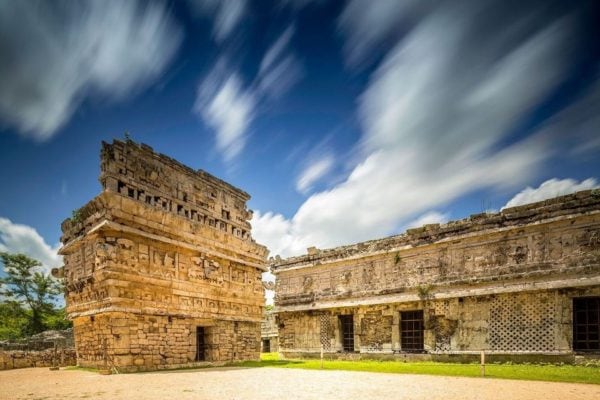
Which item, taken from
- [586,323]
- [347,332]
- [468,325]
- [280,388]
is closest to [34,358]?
[280,388]

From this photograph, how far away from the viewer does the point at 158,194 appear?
12672 mm

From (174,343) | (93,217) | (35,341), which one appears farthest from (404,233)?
(35,341)


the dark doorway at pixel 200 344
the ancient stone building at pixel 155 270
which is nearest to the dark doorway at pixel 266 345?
the ancient stone building at pixel 155 270

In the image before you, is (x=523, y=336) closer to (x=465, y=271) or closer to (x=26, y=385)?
(x=465, y=271)

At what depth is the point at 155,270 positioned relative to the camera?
11625 millimetres

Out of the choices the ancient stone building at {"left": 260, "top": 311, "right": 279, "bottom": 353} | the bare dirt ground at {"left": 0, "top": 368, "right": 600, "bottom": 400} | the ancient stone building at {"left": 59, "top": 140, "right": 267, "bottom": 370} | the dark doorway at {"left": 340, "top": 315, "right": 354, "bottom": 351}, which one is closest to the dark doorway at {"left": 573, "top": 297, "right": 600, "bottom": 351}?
the bare dirt ground at {"left": 0, "top": 368, "right": 600, "bottom": 400}

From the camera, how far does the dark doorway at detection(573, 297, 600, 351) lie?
11422mm

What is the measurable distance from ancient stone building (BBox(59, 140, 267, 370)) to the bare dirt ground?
1.80 m

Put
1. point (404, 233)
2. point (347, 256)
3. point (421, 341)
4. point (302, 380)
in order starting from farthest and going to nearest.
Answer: point (347, 256) → point (404, 233) → point (421, 341) → point (302, 380)

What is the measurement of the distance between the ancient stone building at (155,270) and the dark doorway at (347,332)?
4474 mm

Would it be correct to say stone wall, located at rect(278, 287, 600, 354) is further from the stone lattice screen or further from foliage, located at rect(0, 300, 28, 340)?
foliage, located at rect(0, 300, 28, 340)

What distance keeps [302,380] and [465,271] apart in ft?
28.3

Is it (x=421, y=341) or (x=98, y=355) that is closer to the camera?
(x=98, y=355)

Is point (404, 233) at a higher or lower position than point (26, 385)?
higher
